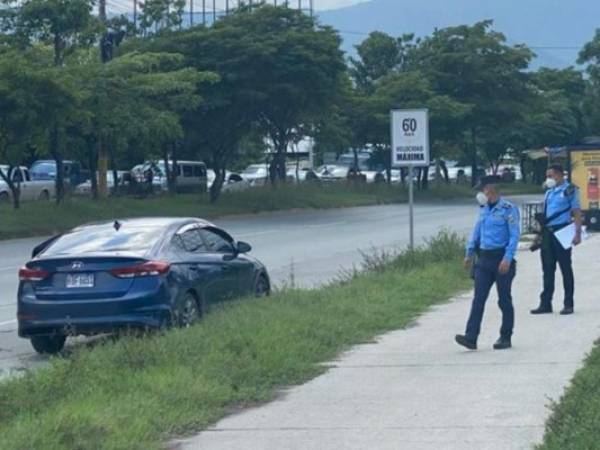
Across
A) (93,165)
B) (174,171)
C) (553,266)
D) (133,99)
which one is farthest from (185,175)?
(553,266)

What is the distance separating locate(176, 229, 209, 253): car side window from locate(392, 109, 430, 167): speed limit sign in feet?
22.9

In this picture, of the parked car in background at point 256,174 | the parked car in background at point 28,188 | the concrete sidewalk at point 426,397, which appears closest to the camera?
the concrete sidewalk at point 426,397

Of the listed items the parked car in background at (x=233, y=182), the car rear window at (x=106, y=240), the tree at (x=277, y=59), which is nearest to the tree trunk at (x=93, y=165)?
the tree at (x=277, y=59)

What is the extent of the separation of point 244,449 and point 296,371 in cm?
285

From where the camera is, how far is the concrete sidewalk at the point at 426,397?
916 centimetres

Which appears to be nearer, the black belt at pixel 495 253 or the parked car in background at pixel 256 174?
the black belt at pixel 495 253

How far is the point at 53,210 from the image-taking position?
42000 mm

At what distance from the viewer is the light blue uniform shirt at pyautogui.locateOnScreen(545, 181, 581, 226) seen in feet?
52.6

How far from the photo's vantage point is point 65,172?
2254 inches

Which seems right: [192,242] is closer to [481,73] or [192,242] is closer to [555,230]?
[555,230]

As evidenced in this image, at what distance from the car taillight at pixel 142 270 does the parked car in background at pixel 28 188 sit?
1337 inches

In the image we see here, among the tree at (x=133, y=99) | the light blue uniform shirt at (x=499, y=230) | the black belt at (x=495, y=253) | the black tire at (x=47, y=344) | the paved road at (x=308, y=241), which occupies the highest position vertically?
the tree at (x=133, y=99)

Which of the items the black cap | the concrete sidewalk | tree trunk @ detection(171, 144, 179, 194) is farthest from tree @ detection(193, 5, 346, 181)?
the black cap

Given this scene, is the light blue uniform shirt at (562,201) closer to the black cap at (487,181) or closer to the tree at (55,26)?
the black cap at (487,181)
